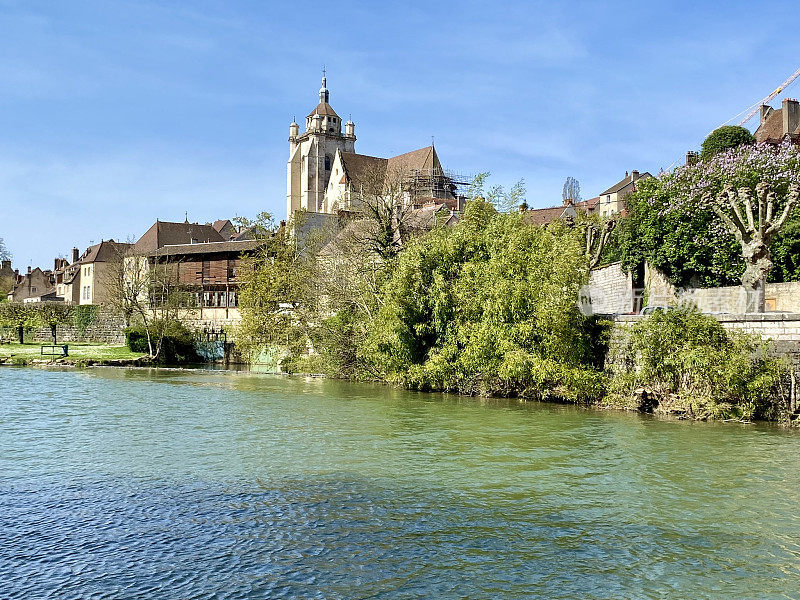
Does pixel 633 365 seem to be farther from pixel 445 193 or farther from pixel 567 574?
pixel 445 193

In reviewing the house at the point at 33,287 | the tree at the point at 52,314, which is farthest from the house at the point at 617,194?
the house at the point at 33,287

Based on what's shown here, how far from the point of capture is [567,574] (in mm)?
8461

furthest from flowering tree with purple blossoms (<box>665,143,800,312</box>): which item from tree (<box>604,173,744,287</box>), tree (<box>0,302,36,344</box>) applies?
tree (<box>0,302,36,344</box>)

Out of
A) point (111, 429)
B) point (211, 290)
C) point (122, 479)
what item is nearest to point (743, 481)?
point (122, 479)

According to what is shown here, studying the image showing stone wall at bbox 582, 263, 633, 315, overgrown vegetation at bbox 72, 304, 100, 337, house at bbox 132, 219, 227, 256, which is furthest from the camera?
house at bbox 132, 219, 227, 256

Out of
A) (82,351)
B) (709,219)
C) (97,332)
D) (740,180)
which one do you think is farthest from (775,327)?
(97,332)

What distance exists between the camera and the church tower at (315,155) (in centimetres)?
11000

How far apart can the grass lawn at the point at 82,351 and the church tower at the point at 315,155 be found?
2233 inches

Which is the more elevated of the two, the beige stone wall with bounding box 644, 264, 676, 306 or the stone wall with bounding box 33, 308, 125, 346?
the beige stone wall with bounding box 644, 264, 676, 306

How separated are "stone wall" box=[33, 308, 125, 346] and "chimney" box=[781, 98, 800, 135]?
5080 cm

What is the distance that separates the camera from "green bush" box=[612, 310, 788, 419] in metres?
20.4

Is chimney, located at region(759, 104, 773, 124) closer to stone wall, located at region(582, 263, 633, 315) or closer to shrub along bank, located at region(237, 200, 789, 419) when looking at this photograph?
stone wall, located at region(582, 263, 633, 315)

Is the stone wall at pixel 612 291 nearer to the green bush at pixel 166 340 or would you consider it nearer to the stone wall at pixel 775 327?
the stone wall at pixel 775 327

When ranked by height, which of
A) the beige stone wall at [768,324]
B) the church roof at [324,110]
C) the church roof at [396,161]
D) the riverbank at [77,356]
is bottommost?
the riverbank at [77,356]
